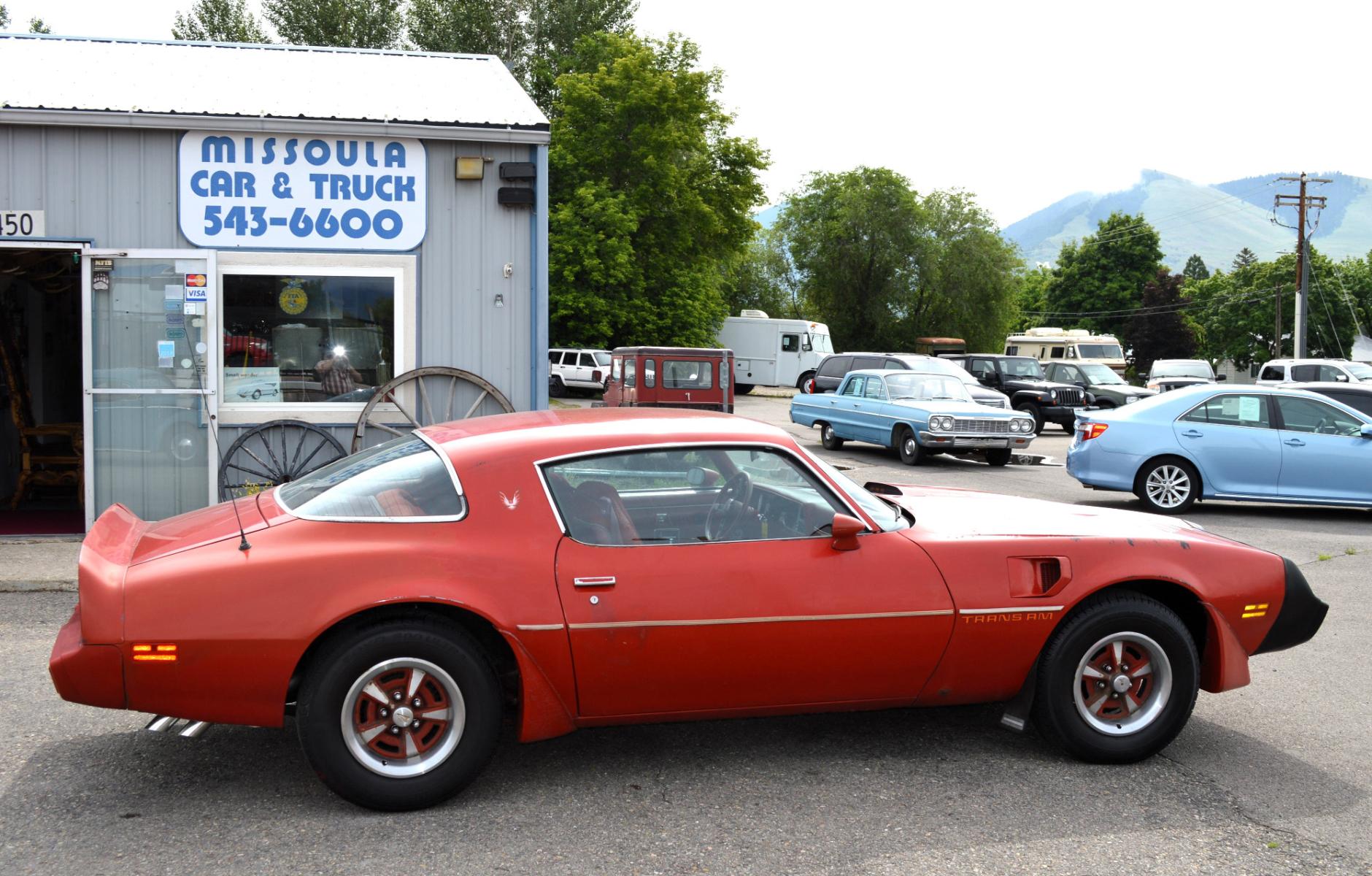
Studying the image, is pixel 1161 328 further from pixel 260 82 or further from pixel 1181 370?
pixel 260 82

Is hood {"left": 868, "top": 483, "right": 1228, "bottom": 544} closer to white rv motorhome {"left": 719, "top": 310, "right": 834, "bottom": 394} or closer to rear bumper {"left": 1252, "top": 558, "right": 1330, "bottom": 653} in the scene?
rear bumper {"left": 1252, "top": 558, "right": 1330, "bottom": 653}

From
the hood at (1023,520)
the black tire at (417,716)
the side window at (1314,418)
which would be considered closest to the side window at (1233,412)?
the side window at (1314,418)

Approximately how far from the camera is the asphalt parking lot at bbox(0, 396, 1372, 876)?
3.81 meters

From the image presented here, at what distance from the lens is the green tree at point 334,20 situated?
48562 millimetres

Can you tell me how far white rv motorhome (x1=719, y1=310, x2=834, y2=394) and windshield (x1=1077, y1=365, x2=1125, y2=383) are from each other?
14.2 metres

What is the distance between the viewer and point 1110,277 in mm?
84625

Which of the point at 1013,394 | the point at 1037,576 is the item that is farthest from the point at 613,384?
the point at 1037,576

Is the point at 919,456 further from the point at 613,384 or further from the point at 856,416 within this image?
the point at 613,384

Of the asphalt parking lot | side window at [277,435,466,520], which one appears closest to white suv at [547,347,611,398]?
the asphalt parking lot

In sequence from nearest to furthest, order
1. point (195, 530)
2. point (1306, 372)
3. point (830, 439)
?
point (195, 530) < point (830, 439) < point (1306, 372)

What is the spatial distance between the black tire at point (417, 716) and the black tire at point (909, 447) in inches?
590

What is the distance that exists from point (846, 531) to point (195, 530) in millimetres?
2435

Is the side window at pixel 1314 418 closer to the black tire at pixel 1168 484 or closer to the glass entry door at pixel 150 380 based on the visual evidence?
the black tire at pixel 1168 484

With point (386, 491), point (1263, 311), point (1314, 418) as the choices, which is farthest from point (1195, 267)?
point (386, 491)
